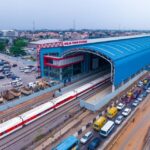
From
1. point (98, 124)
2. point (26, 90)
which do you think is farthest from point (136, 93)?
point (26, 90)

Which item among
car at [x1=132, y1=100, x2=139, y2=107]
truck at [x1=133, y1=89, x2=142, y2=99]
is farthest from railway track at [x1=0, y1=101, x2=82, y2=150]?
truck at [x1=133, y1=89, x2=142, y2=99]

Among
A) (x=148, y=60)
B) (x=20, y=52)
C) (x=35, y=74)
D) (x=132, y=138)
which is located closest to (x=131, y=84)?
(x=148, y=60)

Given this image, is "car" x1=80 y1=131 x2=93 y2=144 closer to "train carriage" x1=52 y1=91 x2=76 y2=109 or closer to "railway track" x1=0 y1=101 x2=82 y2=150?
"railway track" x1=0 y1=101 x2=82 y2=150

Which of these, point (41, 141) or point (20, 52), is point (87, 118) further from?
point (20, 52)

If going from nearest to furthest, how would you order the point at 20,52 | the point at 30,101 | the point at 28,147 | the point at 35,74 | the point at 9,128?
the point at 28,147 < the point at 9,128 < the point at 30,101 < the point at 35,74 < the point at 20,52

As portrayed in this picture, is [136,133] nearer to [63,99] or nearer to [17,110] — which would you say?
[63,99]
